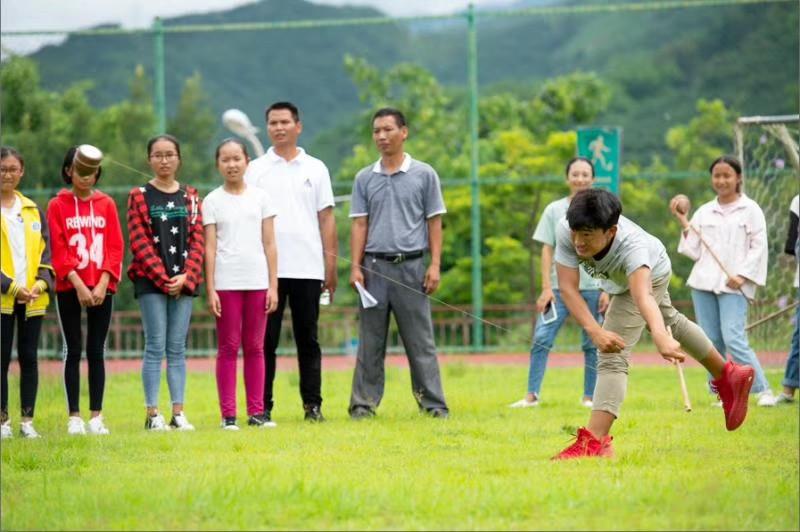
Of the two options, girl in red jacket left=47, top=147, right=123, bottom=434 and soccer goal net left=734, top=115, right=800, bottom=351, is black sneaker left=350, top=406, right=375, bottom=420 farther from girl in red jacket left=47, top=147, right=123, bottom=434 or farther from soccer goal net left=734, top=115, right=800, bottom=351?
soccer goal net left=734, top=115, right=800, bottom=351

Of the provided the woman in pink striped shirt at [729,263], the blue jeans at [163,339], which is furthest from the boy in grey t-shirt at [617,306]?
the blue jeans at [163,339]

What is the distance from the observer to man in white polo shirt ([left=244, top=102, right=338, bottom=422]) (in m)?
9.48

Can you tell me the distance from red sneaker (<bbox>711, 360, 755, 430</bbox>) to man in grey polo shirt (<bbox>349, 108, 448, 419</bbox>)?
241 cm

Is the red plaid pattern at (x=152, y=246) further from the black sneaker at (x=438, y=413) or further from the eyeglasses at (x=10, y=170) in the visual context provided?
the black sneaker at (x=438, y=413)

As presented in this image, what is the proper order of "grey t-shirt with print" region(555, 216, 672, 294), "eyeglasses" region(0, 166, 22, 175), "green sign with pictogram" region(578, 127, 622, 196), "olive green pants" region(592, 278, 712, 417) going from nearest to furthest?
"grey t-shirt with print" region(555, 216, 672, 294) < "olive green pants" region(592, 278, 712, 417) < "eyeglasses" region(0, 166, 22, 175) < "green sign with pictogram" region(578, 127, 622, 196)

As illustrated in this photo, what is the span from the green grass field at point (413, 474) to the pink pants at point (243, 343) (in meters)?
0.25

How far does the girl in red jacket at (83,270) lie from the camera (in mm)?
8797

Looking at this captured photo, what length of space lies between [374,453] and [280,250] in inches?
95.6

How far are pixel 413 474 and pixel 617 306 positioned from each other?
157cm

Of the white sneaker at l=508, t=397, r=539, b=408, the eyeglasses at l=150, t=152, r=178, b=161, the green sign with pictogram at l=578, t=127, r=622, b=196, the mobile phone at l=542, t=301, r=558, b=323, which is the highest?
the green sign with pictogram at l=578, t=127, r=622, b=196

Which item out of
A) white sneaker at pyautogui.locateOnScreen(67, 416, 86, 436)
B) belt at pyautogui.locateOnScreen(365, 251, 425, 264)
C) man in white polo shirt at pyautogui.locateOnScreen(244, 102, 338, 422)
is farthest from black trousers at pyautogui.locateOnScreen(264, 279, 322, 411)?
white sneaker at pyautogui.locateOnScreen(67, 416, 86, 436)

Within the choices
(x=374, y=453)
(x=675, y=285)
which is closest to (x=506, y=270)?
(x=675, y=285)

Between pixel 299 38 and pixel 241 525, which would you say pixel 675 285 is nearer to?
pixel 241 525

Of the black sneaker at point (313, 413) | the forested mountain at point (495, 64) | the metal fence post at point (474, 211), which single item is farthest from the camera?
the forested mountain at point (495, 64)
